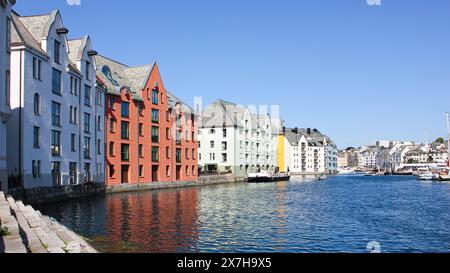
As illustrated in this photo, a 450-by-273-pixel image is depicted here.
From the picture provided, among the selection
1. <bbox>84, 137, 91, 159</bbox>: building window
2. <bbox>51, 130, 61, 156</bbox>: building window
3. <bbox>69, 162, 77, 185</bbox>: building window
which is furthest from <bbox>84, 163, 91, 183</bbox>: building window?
<bbox>51, 130, 61, 156</bbox>: building window

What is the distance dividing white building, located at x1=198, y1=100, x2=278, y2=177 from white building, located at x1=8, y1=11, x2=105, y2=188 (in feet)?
179

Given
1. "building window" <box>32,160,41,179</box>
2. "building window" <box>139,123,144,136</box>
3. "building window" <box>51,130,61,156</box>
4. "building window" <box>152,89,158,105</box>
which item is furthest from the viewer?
"building window" <box>152,89,158,105</box>

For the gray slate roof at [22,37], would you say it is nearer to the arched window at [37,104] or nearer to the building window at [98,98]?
the arched window at [37,104]

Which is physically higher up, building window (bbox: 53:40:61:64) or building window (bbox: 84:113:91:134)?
building window (bbox: 53:40:61:64)

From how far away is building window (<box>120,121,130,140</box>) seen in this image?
66.6 m

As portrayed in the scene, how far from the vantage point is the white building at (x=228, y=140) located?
112m

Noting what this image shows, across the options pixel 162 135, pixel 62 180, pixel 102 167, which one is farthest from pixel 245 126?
pixel 62 180

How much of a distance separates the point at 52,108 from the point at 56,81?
307 centimetres

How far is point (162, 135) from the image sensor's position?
77500 mm

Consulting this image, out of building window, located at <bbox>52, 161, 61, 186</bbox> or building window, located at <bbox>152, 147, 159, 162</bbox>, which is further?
building window, located at <bbox>152, 147, 159, 162</bbox>

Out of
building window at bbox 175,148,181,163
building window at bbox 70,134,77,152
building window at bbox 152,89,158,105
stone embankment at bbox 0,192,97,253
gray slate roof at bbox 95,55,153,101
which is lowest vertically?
stone embankment at bbox 0,192,97,253

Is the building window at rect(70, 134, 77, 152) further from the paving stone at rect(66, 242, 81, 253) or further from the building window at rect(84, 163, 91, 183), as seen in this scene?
the paving stone at rect(66, 242, 81, 253)

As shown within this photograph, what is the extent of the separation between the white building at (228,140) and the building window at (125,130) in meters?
47.1

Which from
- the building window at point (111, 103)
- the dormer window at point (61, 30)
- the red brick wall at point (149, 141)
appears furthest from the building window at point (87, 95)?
the dormer window at point (61, 30)
